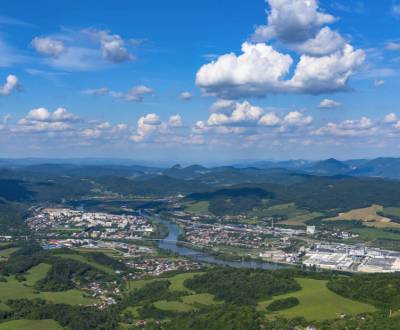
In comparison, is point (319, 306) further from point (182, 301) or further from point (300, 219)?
point (300, 219)

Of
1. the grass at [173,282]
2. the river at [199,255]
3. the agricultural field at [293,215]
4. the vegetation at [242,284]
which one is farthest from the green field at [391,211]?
the grass at [173,282]

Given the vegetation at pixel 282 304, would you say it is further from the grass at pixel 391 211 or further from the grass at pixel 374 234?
the grass at pixel 391 211

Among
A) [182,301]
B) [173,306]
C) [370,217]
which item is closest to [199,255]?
[182,301]

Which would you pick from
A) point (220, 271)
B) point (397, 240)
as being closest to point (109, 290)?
point (220, 271)

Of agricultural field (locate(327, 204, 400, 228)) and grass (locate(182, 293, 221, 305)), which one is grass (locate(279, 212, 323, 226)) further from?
grass (locate(182, 293, 221, 305))

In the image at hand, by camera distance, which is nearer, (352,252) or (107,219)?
(352,252)

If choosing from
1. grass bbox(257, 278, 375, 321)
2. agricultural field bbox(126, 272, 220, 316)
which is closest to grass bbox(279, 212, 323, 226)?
agricultural field bbox(126, 272, 220, 316)

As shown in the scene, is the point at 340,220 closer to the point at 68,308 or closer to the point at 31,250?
the point at 31,250
